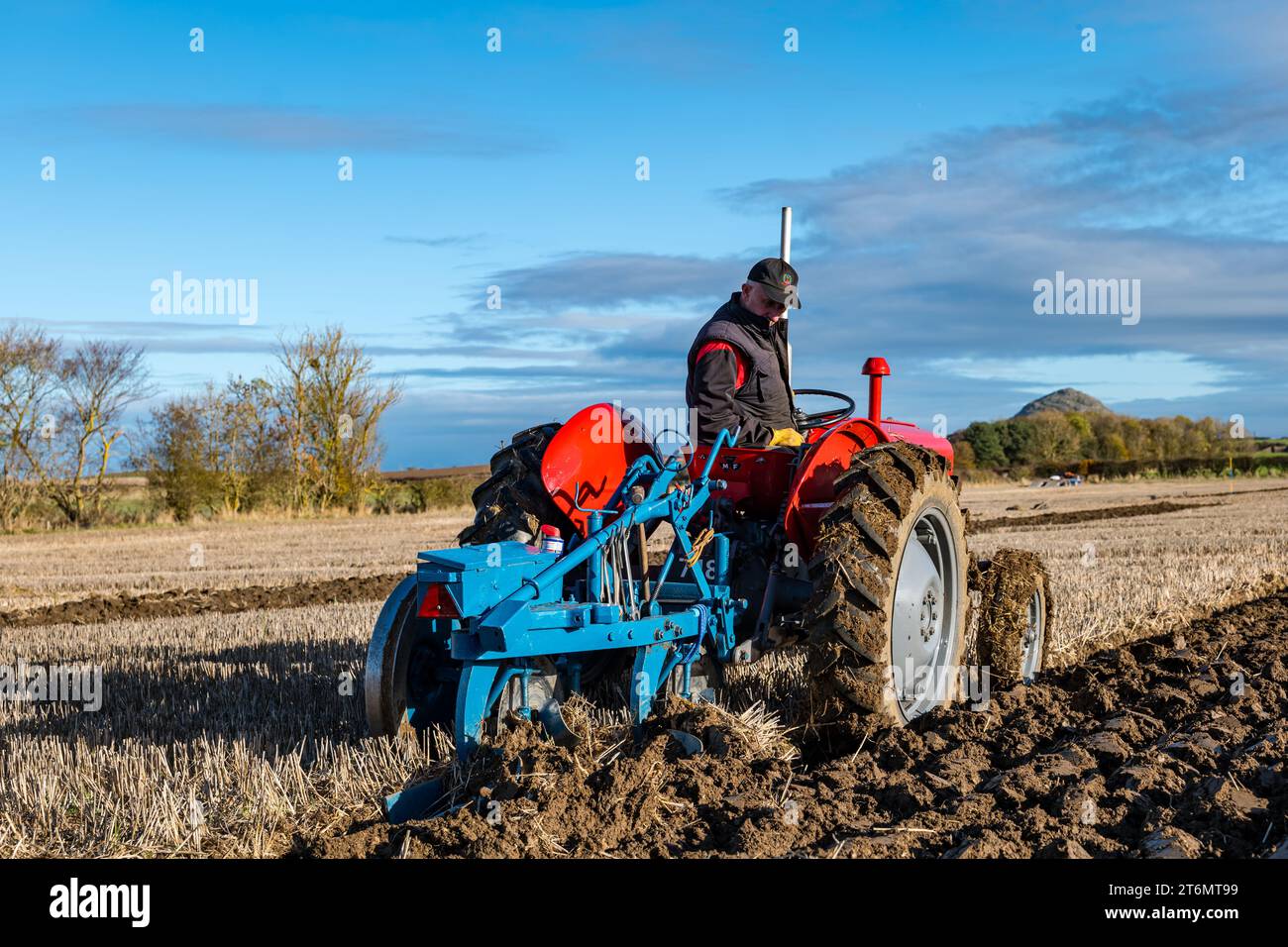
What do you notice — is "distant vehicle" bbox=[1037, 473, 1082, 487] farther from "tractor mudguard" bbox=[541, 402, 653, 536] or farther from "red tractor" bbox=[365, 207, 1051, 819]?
"tractor mudguard" bbox=[541, 402, 653, 536]

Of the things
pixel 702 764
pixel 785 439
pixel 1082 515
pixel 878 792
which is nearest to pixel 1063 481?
pixel 1082 515

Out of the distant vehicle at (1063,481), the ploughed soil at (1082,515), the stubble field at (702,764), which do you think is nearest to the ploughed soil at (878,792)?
the stubble field at (702,764)

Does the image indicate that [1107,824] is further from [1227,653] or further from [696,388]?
[1227,653]

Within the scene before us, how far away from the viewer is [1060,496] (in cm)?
2888

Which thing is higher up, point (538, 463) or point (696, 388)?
point (696, 388)

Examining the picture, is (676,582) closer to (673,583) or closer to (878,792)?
(673,583)

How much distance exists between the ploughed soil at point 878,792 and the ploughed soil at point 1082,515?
1425 cm

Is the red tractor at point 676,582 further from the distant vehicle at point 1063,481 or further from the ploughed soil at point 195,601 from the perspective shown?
the distant vehicle at point 1063,481

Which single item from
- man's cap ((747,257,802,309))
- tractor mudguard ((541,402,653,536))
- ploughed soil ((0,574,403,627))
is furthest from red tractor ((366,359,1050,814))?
ploughed soil ((0,574,403,627))

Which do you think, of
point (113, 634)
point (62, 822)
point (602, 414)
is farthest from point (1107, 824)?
point (113, 634)

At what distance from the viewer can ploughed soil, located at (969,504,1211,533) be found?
20.0m

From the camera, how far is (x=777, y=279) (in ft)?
17.3

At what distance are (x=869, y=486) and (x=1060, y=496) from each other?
84.9 feet

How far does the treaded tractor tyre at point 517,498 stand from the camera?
4.81 meters
